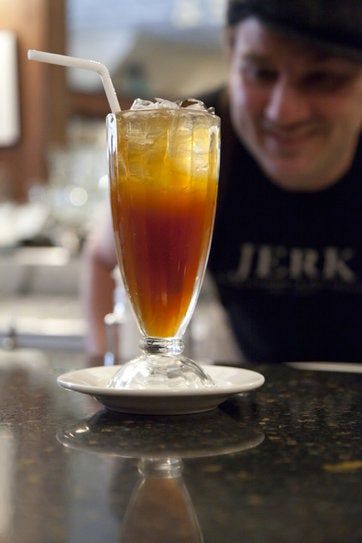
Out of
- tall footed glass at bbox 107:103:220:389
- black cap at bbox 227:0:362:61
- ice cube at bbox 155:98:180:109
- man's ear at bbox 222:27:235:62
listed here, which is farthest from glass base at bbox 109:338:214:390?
man's ear at bbox 222:27:235:62

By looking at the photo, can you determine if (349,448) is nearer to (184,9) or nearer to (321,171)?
(321,171)

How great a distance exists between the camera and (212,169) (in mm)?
964

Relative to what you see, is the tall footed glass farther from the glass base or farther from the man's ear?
the man's ear

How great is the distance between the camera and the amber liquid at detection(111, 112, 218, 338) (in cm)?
92

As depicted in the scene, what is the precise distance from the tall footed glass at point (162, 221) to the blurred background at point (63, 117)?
1.22m

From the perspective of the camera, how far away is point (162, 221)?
0.94 m

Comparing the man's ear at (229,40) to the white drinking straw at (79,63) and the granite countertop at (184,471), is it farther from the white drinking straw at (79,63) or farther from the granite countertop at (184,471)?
the granite countertop at (184,471)

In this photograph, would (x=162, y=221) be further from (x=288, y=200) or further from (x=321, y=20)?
(x=288, y=200)

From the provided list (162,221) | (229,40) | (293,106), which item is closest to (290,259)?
(293,106)

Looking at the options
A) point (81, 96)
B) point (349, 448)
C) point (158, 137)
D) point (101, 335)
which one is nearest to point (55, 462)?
point (349, 448)

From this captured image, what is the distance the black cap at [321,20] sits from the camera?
1809 mm

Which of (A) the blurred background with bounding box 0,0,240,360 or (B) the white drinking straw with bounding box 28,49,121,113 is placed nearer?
(B) the white drinking straw with bounding box 28,49,121,113

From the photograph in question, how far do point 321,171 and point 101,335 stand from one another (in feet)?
1.98

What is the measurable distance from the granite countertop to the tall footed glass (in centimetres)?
7
